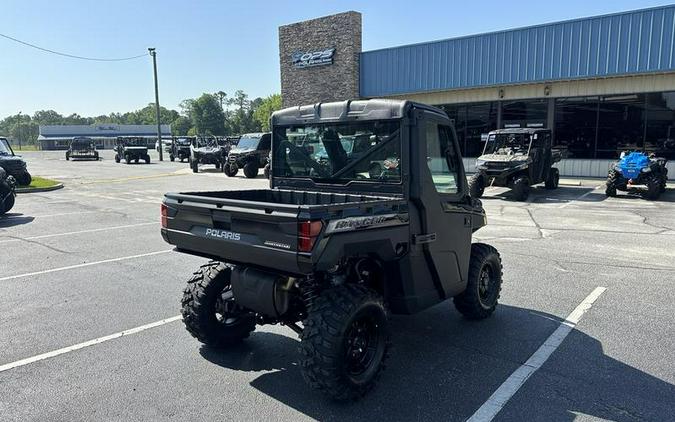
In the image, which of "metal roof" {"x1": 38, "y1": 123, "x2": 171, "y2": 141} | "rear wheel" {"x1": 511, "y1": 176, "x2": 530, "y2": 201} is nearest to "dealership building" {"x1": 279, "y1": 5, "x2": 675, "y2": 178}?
"rear wheel" {"x1": 511, "y1": 176, "x2": 530, "y2": 201}

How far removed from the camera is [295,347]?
4.46 metres

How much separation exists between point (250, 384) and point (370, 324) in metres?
1.03

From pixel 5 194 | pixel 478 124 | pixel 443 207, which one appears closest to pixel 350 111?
pixel 443 207

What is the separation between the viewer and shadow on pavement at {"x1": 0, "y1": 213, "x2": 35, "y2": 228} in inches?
442

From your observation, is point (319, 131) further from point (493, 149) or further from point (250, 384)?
point (493, 149)

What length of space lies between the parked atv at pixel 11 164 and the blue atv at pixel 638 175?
20.1 meters

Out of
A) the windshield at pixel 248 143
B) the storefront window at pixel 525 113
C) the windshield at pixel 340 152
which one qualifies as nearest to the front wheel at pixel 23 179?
the windshield at pixel 248 143

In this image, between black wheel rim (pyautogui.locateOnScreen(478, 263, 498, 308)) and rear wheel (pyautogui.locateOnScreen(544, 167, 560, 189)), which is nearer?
black wheel rim (pyautogui.locateOnScreen(478, 263, 498, 308))

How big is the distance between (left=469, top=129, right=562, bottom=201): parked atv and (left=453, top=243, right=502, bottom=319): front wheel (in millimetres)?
9358

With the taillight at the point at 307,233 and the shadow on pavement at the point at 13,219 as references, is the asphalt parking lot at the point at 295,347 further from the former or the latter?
the shadow on pavement at the point at 13,219

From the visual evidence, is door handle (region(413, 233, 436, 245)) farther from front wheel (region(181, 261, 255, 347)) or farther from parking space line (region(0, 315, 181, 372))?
parking space line (region(0, 315, 181, 372))

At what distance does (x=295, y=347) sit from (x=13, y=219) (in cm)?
1059

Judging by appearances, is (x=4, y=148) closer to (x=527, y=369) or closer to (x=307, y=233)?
(x=307, y=233)

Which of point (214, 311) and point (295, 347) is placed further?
point (295, 347)
